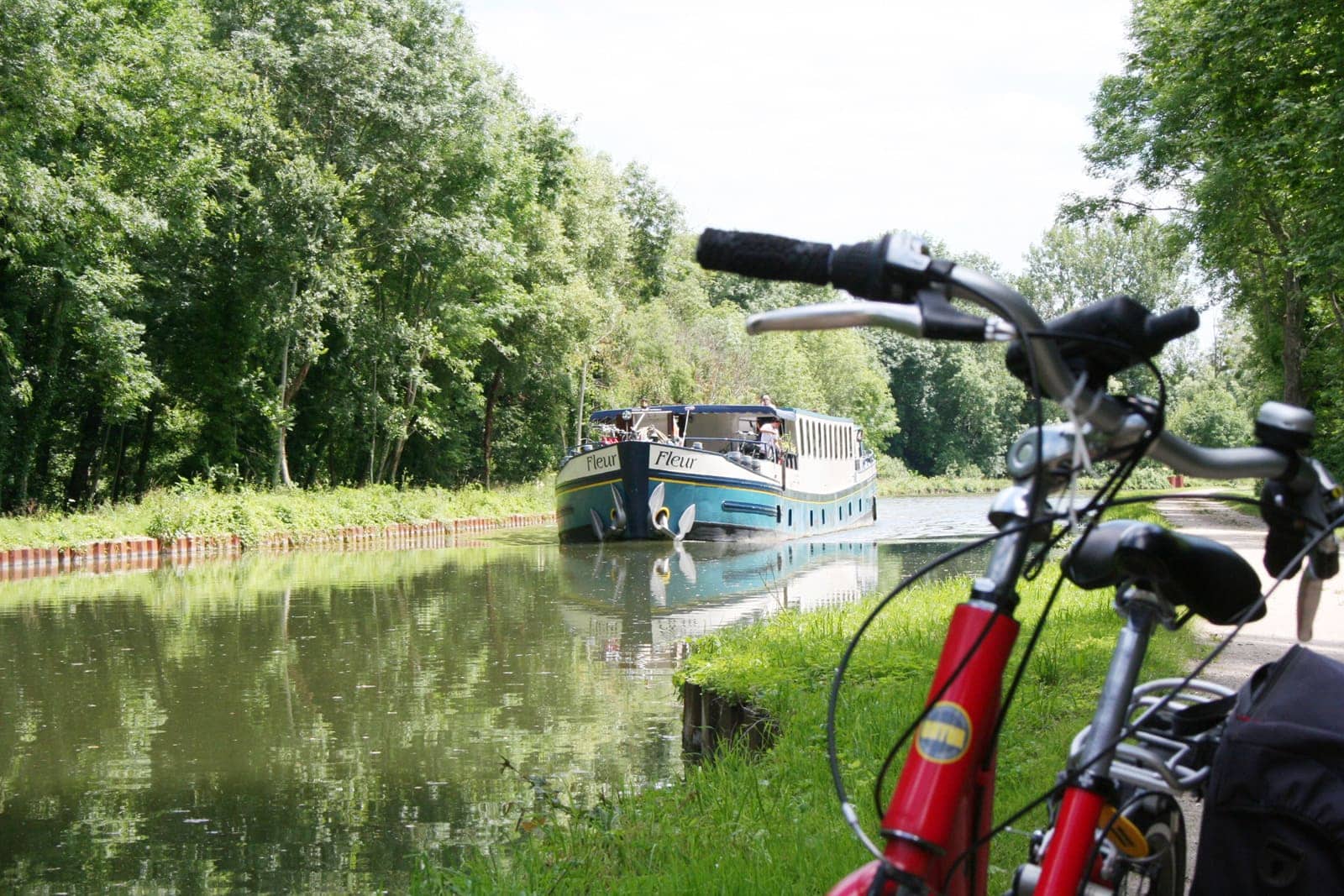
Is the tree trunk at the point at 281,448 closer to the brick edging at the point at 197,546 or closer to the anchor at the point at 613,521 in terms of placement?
the brick edging at the point at 197,546

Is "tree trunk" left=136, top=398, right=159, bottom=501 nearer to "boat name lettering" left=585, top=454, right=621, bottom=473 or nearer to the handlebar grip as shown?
"boat name lettering" left=585, top=454, right=621, bottom=473

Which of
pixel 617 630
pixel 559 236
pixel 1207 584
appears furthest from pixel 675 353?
pixel 1207 584

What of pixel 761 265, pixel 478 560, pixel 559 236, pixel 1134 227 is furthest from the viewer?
pixel 559 236

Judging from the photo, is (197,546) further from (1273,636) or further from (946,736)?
(946,736)

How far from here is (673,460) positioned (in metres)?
24.6

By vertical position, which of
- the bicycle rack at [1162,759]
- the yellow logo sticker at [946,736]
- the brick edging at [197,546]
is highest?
the yellow logo sticker at [946,736]

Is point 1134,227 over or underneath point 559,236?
underneath

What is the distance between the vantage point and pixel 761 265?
4.99 ft

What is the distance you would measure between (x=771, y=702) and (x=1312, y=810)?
509cm

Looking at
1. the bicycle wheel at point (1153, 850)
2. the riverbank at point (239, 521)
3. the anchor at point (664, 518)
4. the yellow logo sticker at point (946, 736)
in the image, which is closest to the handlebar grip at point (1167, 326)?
the yellow logo sticker at point (946, 736)

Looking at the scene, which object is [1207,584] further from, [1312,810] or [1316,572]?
[1312,810]

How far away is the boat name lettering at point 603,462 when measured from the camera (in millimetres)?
24516

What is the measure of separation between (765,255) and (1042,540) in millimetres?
473

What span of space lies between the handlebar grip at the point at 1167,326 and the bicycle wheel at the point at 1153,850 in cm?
77
